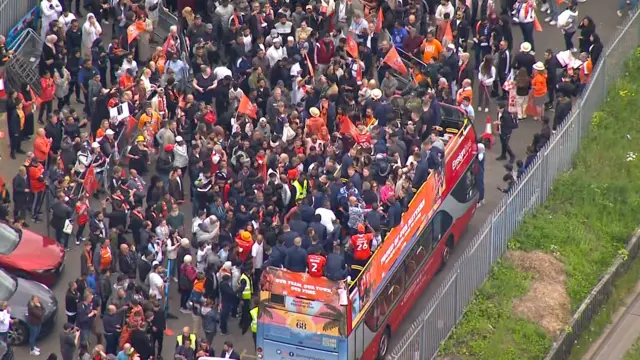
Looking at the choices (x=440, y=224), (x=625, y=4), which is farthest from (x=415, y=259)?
(x=625, y=4)

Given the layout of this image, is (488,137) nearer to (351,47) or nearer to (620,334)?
(351,47)

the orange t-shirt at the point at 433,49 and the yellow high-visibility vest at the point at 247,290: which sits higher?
the orange t-shirt at the point at 433,49

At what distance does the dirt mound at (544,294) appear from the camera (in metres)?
34.4

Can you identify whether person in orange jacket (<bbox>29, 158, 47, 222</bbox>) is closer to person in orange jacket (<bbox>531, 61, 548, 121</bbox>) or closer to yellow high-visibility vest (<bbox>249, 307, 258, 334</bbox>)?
yellow high-visibility vest (<bbox>249, 307, 258, 334</bbox>)

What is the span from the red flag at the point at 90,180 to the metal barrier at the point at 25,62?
4.12 meters

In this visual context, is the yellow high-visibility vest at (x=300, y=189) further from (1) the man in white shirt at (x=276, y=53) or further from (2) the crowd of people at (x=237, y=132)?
(1) the man in white shirt at (x=276, y=53)

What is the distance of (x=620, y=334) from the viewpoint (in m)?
35.4

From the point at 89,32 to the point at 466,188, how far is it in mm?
9961

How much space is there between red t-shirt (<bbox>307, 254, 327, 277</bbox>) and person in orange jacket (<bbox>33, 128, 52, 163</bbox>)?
7658 millimetres

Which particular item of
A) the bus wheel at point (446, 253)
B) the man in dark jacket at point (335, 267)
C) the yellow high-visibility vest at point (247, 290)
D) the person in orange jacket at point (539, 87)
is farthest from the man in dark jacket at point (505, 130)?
the yellow high-visibility vest at point (247, 290)

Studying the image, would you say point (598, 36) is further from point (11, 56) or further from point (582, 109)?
point (11, 56)

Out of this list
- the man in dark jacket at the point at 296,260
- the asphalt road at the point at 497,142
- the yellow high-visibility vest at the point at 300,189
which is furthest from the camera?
the yellow high-visibility vest at the point at 300,189

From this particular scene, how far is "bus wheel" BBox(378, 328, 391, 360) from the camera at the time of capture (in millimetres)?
33344

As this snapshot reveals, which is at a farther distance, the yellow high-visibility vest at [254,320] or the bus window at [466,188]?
A: the bus window at [466,188]
